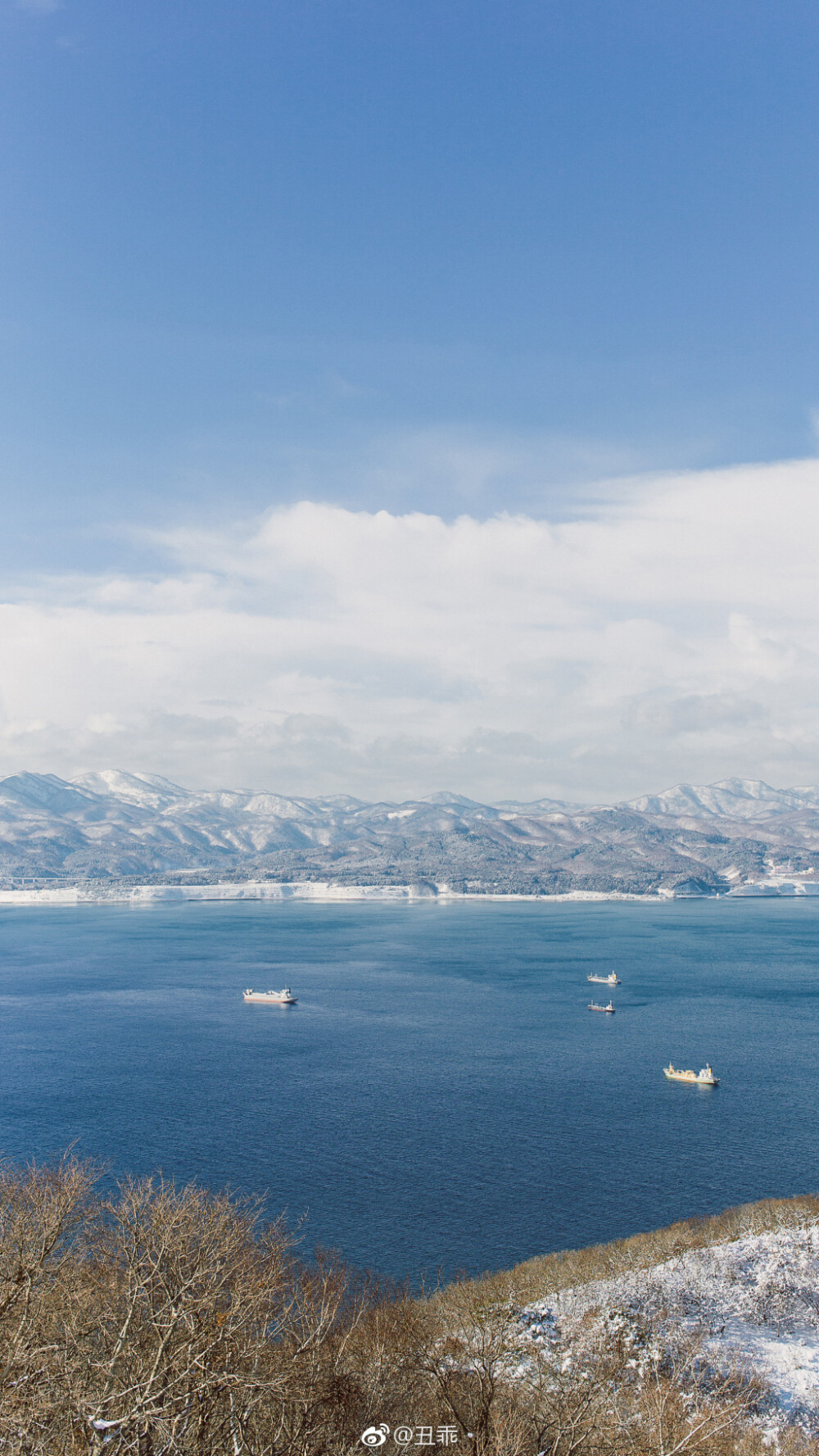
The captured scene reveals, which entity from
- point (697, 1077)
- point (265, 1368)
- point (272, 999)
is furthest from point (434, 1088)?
point (265, 1368)

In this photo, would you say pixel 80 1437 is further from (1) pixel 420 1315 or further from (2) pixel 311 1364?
(1) pixel 420 1315

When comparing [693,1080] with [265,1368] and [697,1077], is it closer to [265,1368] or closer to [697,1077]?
[697,1077]

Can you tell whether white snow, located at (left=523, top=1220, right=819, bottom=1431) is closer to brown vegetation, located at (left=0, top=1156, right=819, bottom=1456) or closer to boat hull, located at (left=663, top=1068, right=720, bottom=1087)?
brown vegetation, located at (left=0, top=1156, right=819, bottom=1456)

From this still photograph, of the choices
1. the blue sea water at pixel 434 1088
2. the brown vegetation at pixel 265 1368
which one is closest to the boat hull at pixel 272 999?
the blue sea water at pixel 434 1088

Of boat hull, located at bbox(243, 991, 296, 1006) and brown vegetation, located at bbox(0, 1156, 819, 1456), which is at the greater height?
brown vegetation, located at bbox(0, 1156, 819, 1456)

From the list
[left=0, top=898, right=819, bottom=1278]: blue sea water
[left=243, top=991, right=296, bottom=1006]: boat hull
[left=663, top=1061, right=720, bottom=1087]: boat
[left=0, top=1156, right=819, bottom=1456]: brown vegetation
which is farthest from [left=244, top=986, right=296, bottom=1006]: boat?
[left=0, top=1156, right=819, bottom=1456]: brown vegetation

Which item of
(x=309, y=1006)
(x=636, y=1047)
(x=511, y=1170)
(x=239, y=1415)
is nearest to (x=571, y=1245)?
(x=511, y=1170)
